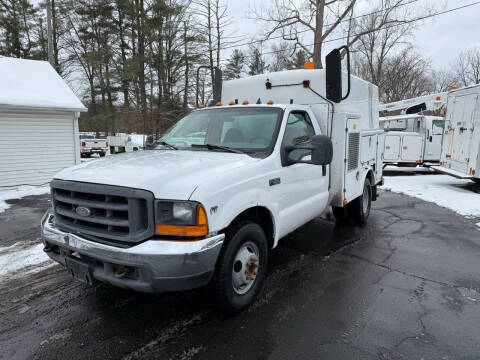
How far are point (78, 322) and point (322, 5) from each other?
72.9 feet

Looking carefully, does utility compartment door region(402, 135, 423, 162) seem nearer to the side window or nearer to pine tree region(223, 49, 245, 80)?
the side window

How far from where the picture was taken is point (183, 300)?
3.44 metres

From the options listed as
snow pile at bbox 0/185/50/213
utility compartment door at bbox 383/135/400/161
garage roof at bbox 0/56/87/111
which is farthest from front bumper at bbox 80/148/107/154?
utility compartment door at bbox 383/135/400/161

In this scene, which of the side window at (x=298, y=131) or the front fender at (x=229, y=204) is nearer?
the front fender at (x=229, y=204)

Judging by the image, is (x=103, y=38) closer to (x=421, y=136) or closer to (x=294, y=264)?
(x=421, y=136)

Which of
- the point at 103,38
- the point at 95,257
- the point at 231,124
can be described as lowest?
the point at 95,257

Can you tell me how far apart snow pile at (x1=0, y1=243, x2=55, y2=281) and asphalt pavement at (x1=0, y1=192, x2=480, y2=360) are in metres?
0.29

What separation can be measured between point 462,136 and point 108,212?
443 inches

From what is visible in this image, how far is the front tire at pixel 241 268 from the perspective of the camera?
112 inches

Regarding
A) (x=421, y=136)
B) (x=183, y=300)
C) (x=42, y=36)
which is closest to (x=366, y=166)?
(x=183, y=300)

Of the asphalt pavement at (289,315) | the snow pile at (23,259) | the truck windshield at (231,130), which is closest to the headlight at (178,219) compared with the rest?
the asphalt pavement at (289,315)

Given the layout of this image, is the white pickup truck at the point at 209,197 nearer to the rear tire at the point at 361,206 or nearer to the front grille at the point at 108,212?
the front grille at the point at 108,212

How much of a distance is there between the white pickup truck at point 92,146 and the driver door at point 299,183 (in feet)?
73.0

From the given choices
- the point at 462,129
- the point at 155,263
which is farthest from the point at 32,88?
the point at 462,129
